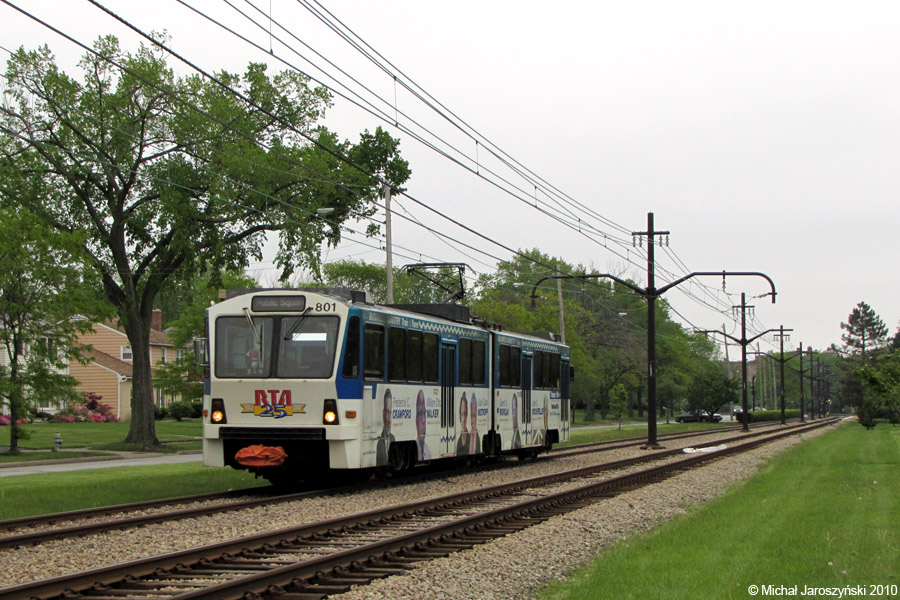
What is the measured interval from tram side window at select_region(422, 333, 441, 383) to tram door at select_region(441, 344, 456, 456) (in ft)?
1.04

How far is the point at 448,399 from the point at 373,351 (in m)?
3.59

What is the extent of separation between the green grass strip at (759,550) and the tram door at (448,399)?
18.0 feet

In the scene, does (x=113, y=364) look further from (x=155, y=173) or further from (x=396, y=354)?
(x=396, y=354)

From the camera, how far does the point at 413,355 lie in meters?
19.1

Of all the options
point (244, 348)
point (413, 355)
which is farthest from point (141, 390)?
point (244, 348)

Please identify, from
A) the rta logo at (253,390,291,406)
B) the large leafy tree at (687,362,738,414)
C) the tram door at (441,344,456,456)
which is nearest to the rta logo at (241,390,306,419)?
the rta logo at (253,390,291,406)

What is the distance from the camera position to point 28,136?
3534 cm

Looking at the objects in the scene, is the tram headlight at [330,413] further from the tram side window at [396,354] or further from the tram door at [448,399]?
the tram door at [448,399]

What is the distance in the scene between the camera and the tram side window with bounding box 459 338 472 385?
841 inches

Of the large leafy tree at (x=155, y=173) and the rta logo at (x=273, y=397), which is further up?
the large leafy tree at (x=155, y=173)

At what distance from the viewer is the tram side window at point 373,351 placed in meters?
17.2

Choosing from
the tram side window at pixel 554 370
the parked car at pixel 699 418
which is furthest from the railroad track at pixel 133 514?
the parked car at pixel 699 418

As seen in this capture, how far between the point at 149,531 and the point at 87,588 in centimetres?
367

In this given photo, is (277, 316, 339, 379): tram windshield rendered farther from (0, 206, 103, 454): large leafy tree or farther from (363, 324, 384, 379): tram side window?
(0, 206, 103, 454): large leafy tree
